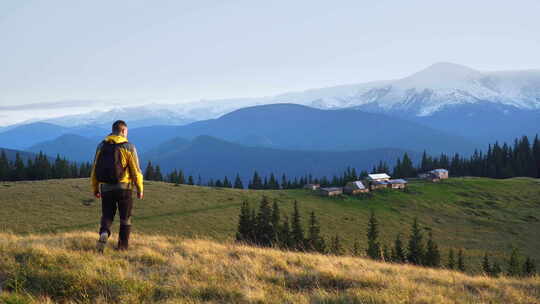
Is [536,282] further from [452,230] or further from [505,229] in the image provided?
[505,229]

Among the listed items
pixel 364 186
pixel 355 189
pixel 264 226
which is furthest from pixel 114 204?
pixel 364 186

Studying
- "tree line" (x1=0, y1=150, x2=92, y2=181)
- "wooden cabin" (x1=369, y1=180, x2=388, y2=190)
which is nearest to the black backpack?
"wooden cabin" (x1=369, y1=180, x2=388, y2=190)

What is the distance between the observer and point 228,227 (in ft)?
236

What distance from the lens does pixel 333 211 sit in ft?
311

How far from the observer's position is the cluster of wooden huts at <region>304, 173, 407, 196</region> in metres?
114

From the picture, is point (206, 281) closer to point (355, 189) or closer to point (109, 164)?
point (109, 164)

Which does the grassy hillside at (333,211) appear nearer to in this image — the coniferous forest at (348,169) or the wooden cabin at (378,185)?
the wooden cabin at (378,185)

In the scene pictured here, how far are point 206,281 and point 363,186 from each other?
112574 mm

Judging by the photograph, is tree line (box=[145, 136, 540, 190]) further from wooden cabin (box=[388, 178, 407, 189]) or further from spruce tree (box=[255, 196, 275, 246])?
spruce tree (box=[255, 196, 275, 246])

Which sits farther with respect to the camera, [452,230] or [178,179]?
[178,179]

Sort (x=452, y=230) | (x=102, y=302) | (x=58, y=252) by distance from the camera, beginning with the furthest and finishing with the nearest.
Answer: (x=452, y=230)
(x=58, y=252)
(x=102, y=302)

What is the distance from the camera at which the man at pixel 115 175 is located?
10031 mm

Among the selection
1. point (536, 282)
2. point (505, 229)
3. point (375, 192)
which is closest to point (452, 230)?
point (505, 229)

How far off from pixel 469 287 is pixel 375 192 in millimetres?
110673
